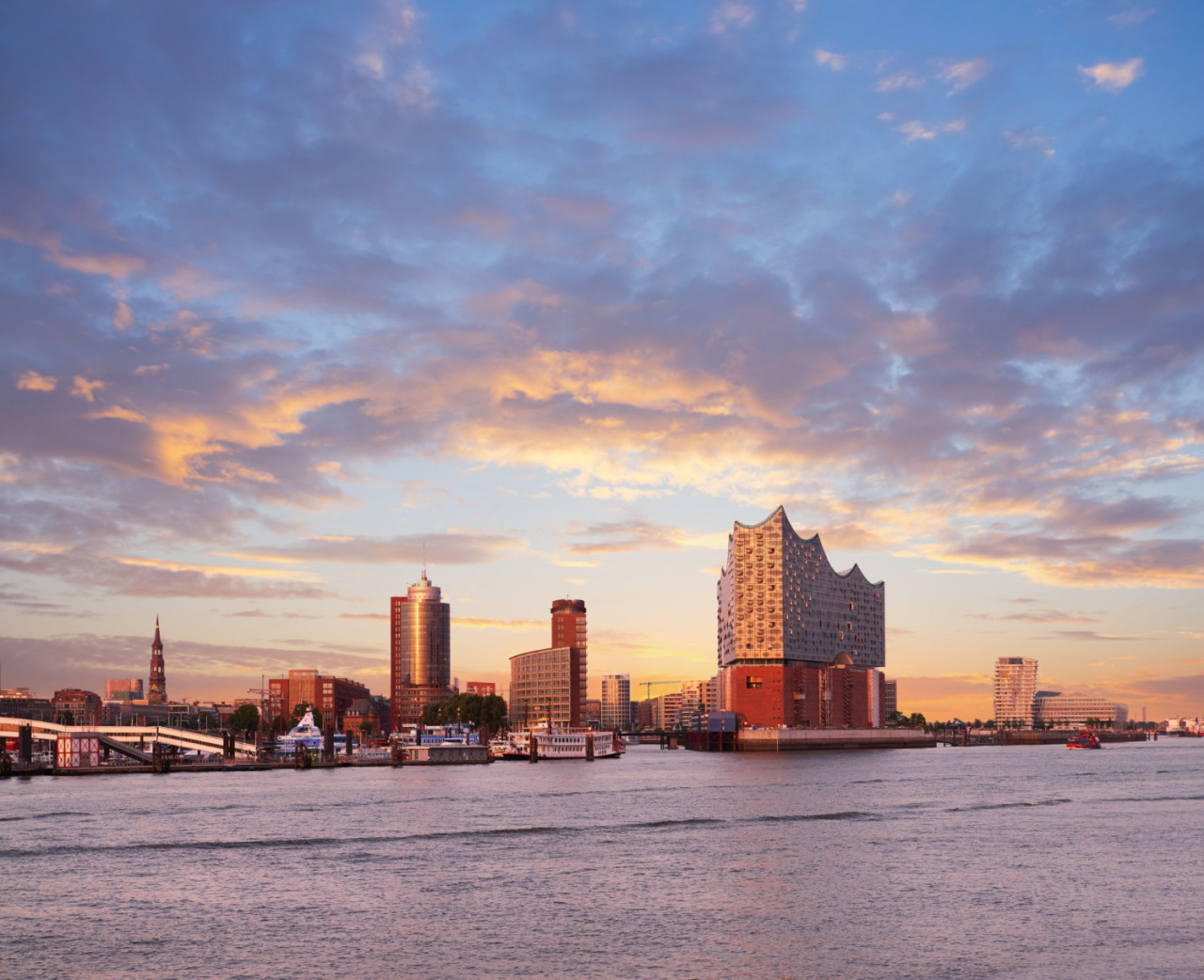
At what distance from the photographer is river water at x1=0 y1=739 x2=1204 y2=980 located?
3412cm

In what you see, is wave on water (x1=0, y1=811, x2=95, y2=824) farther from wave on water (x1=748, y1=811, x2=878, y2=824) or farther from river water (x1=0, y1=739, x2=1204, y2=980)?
wave on water (x1=748, y1=811, x2=878, y2=824)

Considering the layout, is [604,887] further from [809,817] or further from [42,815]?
[42,815]

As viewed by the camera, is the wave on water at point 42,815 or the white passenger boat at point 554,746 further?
the white passenger boat at point 554,746

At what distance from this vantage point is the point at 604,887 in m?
47.1

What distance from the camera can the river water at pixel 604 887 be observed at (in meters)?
34.1

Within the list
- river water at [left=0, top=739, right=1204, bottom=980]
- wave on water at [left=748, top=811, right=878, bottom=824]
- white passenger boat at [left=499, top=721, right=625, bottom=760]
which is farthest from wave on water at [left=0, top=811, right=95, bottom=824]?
white passenger boat at [left=499, top=721, right=625, bottom=760]

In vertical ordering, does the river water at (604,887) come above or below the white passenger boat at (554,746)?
above

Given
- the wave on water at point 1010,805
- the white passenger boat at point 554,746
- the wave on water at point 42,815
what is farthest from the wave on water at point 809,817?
the white passenger boat at point 554,746

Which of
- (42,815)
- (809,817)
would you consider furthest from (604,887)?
(42,815)

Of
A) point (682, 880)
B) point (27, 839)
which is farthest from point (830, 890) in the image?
point (27, 839)

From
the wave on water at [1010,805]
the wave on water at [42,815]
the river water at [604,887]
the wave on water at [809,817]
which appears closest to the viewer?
the river water at [604,887]

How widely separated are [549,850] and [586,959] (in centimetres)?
2536

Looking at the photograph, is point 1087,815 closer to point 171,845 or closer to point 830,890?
point 830,890

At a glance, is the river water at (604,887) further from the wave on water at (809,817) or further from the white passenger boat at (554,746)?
the white passenger boat at (554,746)
